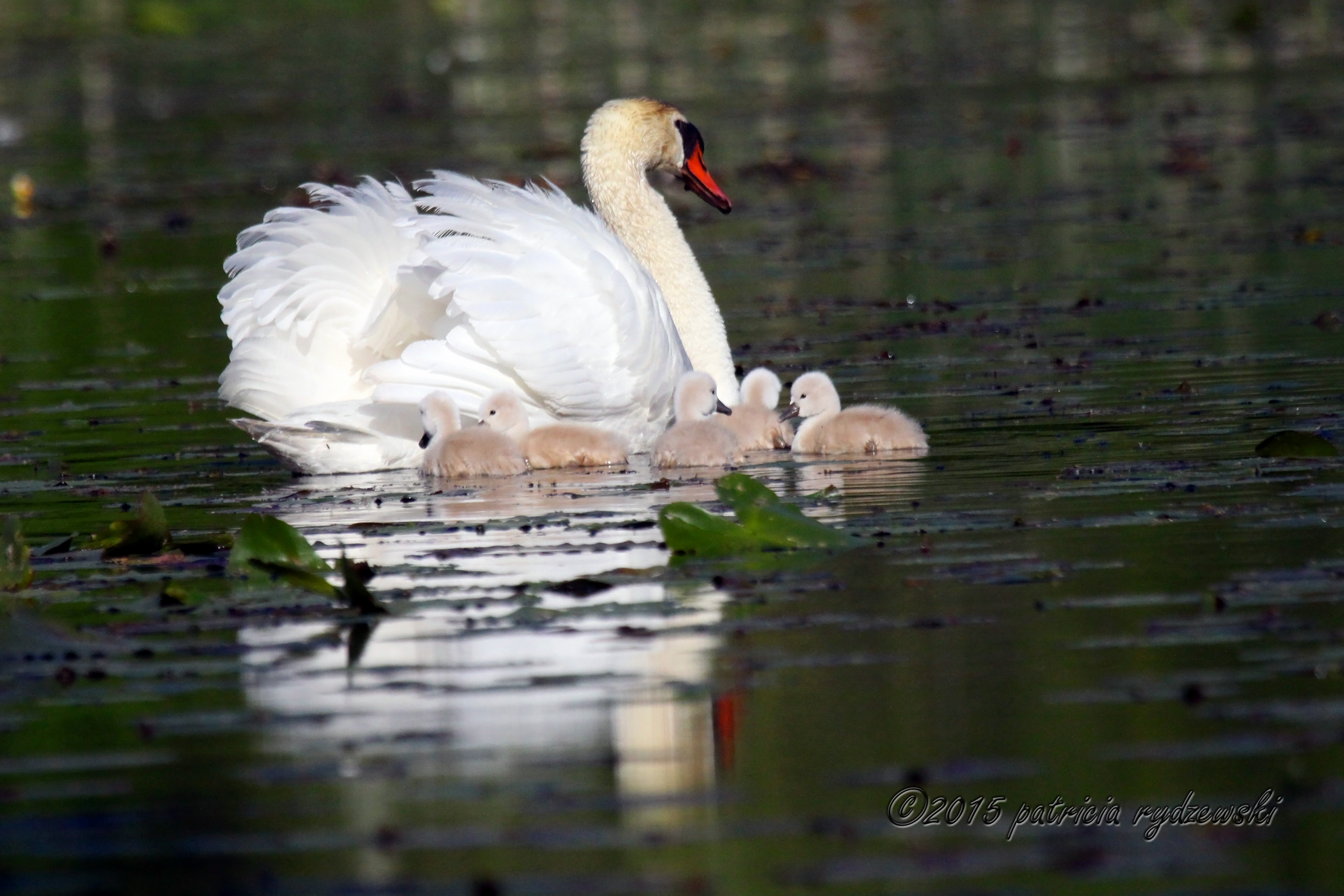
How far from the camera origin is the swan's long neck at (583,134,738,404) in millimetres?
12180

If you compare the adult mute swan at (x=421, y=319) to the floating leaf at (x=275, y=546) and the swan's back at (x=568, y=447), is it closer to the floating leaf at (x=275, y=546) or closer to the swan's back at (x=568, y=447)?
the swan's back at (x=568, y=447)

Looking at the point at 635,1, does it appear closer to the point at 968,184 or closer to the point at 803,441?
the point at 968,184

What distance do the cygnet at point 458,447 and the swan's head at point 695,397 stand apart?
0.79 m

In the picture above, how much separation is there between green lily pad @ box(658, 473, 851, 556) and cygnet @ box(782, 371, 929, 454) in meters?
2.12

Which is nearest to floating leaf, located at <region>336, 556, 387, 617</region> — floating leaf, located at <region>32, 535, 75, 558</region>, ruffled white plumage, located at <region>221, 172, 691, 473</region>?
floating leaf, located at <region>32, 535, 75, 558</region>

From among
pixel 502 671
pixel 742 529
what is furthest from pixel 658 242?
pixel 502 671

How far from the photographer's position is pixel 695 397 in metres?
10.7

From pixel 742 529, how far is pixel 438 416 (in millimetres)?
2614

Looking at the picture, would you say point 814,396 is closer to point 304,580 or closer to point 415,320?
point 415,320

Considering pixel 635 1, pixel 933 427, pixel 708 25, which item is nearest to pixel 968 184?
pixel 933 427

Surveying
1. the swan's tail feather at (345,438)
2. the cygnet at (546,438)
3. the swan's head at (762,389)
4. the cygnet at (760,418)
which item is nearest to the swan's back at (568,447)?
the cygnet at (546,438)

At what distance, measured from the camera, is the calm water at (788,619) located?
200 inches

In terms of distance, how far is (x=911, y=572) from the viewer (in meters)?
7.56

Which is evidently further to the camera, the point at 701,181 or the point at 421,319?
the point at 701,181
